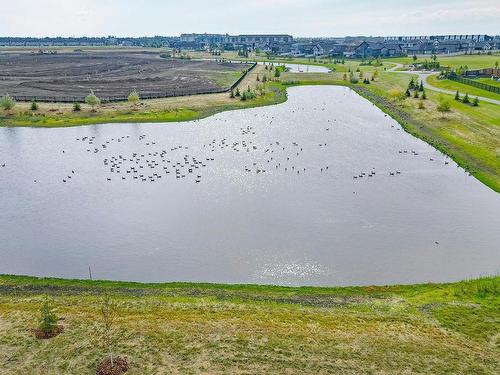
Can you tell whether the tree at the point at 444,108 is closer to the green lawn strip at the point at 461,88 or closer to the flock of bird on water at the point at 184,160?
the green lawn strip at the point at 461,88

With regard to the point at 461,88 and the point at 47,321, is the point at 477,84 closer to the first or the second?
the point at 461,88

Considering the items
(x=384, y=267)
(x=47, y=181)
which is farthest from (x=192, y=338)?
(x=47, y=181)

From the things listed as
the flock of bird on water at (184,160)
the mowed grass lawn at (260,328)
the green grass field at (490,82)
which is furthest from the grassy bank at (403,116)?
the mowed grass lawn at (260,328)

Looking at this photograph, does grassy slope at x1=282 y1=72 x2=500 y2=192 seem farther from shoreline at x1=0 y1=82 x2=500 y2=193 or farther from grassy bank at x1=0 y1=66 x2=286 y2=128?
grassy bank at x1=0 y1=66 x2=286 y2=128

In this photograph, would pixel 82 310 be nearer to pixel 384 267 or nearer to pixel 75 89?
pixel 384 267

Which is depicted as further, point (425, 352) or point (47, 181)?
point (47, 181)

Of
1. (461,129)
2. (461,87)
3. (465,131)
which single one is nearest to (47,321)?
(465,131)
